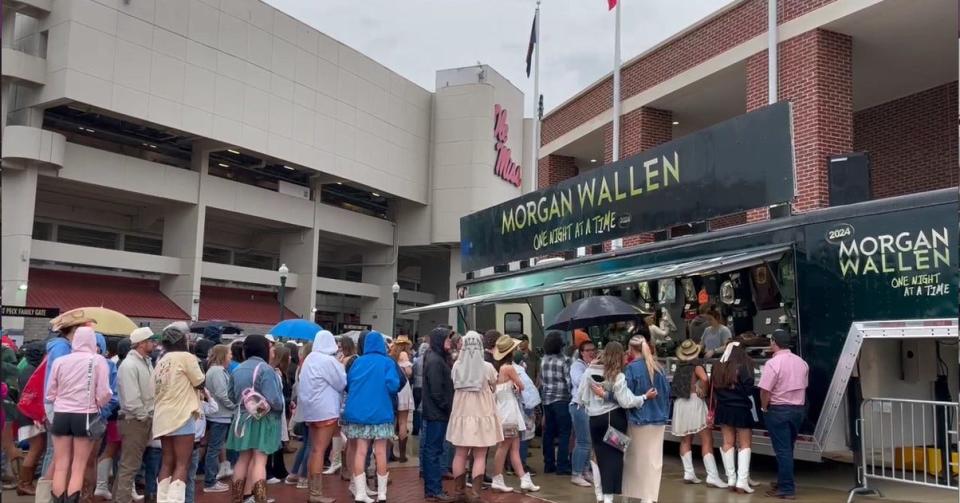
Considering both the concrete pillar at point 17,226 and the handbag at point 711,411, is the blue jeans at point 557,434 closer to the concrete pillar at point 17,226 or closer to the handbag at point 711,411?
the handbag at point 711,411

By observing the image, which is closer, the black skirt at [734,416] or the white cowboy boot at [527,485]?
the black skirt at [734,416]

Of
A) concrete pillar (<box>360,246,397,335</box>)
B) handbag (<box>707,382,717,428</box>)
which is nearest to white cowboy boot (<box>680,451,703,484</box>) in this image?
handbag (<box>707,382,717,428</box>)

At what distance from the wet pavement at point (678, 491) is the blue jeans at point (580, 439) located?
28 centimetres

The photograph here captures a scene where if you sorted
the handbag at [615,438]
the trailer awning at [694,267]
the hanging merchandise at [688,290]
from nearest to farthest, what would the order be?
the handbag at [615,438] → the trailer awning at [694,267] → the hanging merchandise at [688,290]

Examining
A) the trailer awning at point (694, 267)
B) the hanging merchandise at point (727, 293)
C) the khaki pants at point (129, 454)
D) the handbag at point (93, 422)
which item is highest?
the trailer awning at point (694, 267)

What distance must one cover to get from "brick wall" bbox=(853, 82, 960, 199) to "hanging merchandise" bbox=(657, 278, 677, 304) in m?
6.54

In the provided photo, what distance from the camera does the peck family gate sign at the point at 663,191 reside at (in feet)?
32.8

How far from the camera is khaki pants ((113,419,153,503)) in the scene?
23.8ft

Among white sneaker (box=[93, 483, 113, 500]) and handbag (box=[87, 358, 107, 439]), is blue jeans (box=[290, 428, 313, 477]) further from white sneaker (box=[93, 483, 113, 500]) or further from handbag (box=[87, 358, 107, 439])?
handbag (box=[87, 358, 107, 439])

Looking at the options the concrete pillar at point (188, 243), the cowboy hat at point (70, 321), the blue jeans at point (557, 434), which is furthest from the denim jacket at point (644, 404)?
the concrete pillar at point (188, 243)

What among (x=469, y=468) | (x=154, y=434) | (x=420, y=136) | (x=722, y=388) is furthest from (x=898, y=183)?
(x=420, y=136)

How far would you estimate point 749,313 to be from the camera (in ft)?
35.7

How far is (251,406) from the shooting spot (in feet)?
24.3

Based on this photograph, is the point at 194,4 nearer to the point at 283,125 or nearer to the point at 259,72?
the point at 259,72
